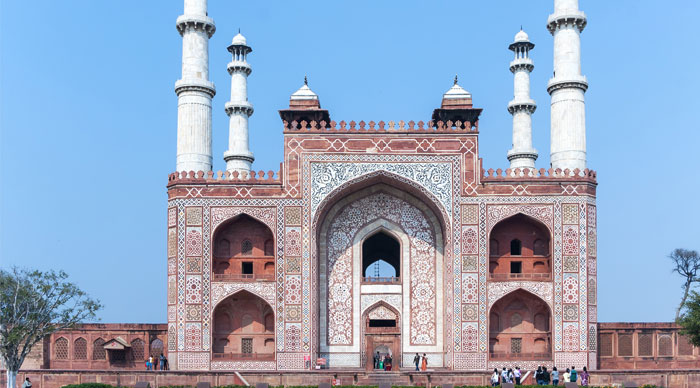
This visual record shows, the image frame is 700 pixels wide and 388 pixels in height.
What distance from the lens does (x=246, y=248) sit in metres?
27.1

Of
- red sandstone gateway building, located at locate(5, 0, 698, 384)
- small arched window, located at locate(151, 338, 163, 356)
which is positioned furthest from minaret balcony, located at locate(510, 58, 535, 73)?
small arched window, located at locate(151, 338, 163, 356)

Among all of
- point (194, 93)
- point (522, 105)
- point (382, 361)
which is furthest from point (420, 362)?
point (522, 105)

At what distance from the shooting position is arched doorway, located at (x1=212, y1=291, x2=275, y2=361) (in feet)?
87.2

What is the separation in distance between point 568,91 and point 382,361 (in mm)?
9300

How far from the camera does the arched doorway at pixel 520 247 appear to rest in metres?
27.0

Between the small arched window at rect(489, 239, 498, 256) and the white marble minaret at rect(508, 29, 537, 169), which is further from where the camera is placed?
the white marble minaret at rect(508, 29, 537, 169)

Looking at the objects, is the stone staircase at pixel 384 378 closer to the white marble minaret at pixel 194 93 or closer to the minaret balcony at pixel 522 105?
the white marble minaret at pixel 194 93

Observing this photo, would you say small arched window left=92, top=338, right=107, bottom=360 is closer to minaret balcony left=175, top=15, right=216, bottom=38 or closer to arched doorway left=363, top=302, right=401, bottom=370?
arched doorway left=363, top=302, right=401, bottom=370

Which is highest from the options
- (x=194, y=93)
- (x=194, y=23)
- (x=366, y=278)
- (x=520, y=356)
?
(x=194, y=23)

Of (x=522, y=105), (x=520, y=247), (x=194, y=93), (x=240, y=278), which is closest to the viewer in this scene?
(x=240, y=278)

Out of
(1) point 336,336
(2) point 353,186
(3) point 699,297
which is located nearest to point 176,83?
(2) point 353,186

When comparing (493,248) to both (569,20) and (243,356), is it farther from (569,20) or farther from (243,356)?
(243,356)

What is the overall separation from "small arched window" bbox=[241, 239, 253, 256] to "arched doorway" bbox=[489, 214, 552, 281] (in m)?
6.71

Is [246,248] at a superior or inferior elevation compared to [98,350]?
superior
